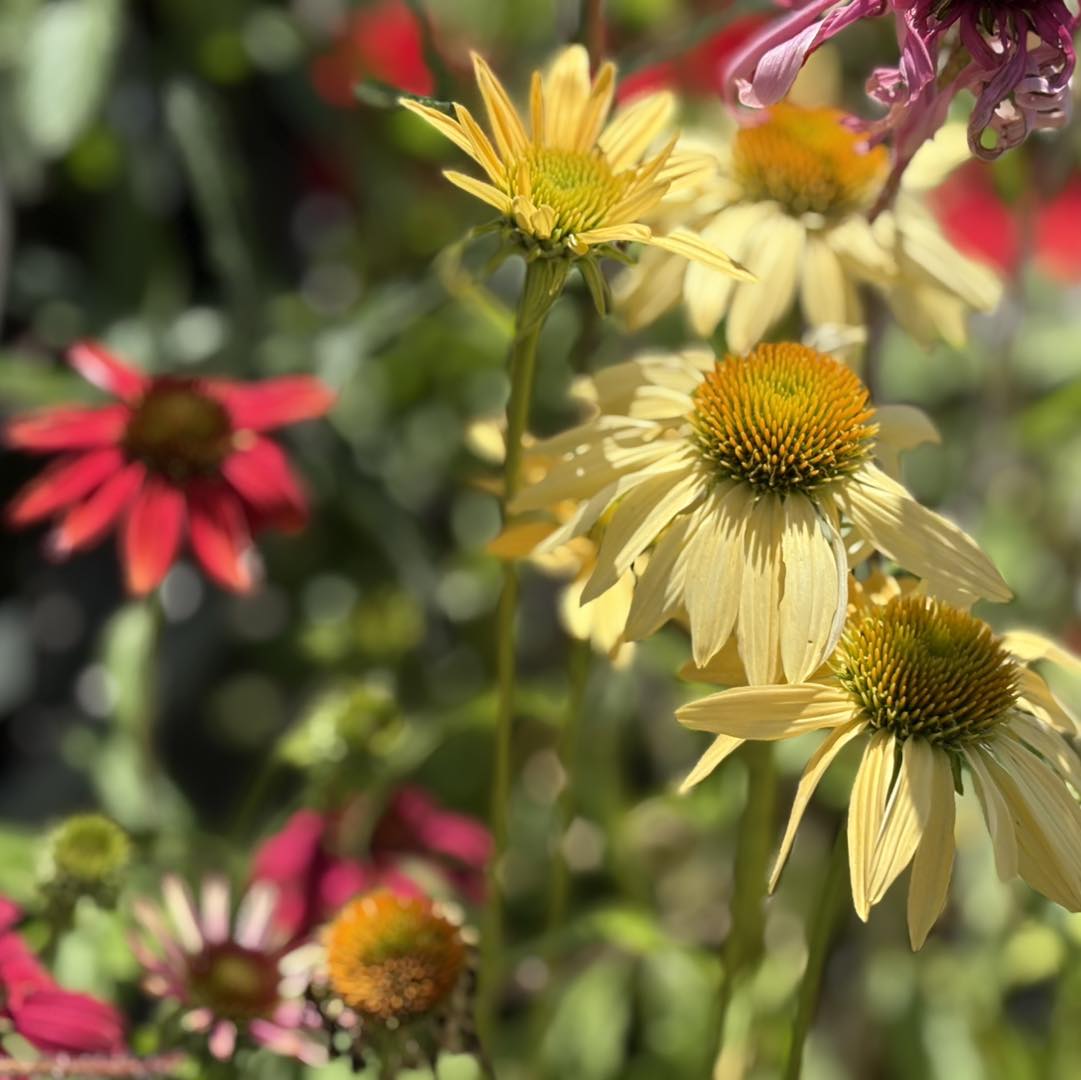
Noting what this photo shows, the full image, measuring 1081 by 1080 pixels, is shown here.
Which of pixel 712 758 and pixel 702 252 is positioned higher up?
pixel 702 252

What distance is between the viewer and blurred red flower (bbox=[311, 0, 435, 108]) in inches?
49.8

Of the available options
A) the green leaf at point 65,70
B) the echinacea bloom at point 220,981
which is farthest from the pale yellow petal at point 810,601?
the green leaf at point 65,70

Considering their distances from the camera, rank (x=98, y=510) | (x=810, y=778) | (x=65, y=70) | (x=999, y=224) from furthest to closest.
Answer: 1. (x=999, y=224)
2. (x=65, y=70)
3. (x=98, y=510)
4. (x=810, y=778)

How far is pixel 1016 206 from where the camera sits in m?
0.98

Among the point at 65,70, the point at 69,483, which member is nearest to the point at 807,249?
the point at 69,483

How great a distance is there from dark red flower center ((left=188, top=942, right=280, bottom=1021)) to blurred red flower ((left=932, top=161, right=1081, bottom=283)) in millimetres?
1063

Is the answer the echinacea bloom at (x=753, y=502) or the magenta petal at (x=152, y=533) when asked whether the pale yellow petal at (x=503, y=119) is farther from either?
the magenta petal at (x=152, y=533)

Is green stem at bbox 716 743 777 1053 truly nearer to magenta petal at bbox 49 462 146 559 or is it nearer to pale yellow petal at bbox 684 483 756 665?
pale yellow petal at bbox 684 483 756 665

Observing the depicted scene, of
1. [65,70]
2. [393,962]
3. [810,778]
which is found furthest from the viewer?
[65,70]

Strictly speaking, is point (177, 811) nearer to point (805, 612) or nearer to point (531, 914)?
point (531, 914)

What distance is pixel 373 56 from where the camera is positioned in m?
1.37

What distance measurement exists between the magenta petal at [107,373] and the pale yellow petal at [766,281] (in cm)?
33

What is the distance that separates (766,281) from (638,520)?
17cm

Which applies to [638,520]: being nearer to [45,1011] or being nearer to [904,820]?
[904,820]
